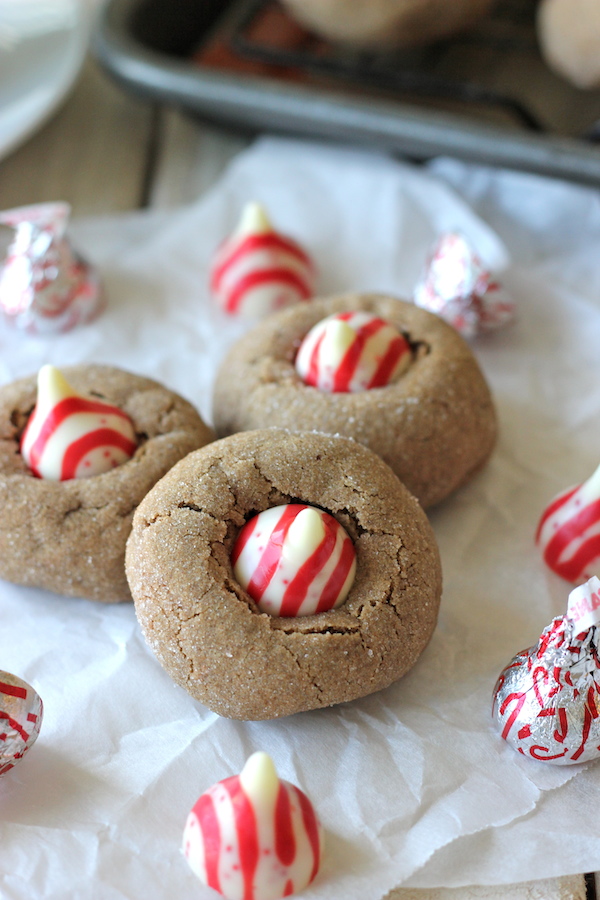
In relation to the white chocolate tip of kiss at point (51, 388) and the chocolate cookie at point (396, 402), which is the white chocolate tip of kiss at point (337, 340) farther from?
the white chocolate tip of kiss at point (51, 388)

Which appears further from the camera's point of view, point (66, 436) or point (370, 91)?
point (370, 91)

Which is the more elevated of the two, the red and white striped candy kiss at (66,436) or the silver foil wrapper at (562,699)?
the red and white striped candy kiss at (66,436)

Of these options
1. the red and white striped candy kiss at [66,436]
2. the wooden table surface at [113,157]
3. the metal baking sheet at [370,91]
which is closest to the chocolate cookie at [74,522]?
the red and white striped candy kiss at [66,436]

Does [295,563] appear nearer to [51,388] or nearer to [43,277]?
[51,388]

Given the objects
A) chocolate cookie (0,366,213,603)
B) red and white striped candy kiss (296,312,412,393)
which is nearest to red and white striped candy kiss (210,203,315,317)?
red and white striped candy kiss (296,312,412,393)

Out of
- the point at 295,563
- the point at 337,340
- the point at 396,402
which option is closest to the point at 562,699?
the point at 295,563

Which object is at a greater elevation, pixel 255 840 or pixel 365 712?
pixel 255 840
